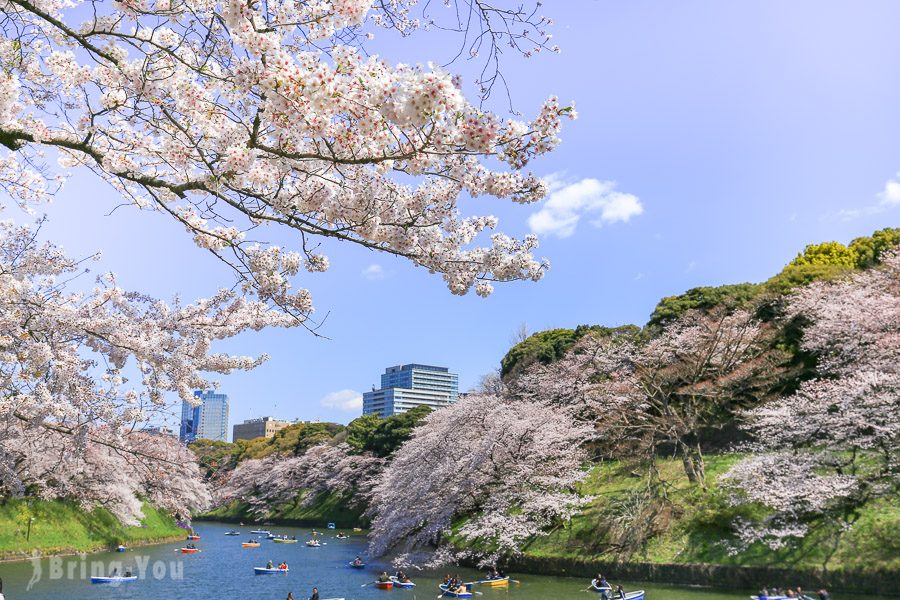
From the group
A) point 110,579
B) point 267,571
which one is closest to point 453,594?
point 267,571

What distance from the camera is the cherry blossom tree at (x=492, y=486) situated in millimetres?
20719

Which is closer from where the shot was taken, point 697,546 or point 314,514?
point 697,546

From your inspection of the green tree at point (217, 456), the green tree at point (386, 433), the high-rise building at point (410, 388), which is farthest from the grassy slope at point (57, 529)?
the high-rise building at point (410, 388)

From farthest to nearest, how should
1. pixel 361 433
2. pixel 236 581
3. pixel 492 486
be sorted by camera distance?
pixel 361 433
pixel 492 486
pixel 236 581

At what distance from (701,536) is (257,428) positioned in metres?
A: 110

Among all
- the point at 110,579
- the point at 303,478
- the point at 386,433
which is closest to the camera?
the point at 110,579

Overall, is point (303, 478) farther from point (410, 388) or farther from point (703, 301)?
point (410, 388)

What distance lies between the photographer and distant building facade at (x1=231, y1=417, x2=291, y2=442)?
114 metres

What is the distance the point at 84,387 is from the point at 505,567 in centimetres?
1733

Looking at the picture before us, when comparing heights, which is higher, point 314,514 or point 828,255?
point 828,255

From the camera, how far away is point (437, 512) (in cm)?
2123

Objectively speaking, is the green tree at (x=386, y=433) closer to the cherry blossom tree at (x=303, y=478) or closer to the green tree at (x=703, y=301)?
the cherry blossom tree at (x=303, y=478)

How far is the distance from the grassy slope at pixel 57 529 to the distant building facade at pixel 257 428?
84038 millimetres

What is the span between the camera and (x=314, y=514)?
48469 mm
